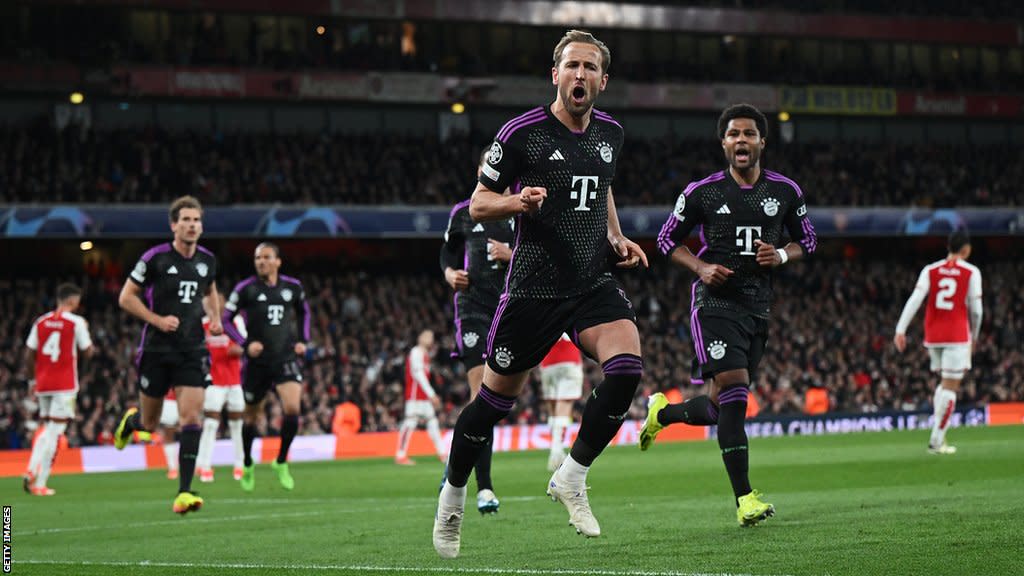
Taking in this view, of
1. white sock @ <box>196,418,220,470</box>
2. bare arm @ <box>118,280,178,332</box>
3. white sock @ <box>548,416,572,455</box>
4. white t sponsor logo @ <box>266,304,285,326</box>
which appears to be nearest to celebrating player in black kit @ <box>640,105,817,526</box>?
bare arm @ <box>118,280,178,332</box>

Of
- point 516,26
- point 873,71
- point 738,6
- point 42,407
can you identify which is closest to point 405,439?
point 42,407

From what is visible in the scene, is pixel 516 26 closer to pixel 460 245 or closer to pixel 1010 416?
pixel 1010 416

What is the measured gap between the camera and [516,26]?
48.2 m

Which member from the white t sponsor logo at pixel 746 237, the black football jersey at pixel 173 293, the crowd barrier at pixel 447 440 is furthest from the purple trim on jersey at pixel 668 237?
the crowd barrier at pixel 447 440

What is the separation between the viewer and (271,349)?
16.9 metres

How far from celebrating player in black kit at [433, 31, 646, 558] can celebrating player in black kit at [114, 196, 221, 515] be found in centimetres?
583

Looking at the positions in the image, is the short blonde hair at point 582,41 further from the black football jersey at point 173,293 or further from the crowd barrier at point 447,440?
the crowd barrier at point 447,440

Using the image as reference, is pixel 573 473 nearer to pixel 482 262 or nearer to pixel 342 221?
pixel 482 262

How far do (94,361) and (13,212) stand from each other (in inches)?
187

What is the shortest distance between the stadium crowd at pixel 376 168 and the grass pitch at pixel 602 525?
20410 millimetres

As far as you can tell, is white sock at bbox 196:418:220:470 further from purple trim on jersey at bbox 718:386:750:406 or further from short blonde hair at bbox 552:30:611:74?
short blonde hair at bbox 552:30:611:74

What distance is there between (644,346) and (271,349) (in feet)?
74.3

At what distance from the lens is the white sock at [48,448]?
1805cm

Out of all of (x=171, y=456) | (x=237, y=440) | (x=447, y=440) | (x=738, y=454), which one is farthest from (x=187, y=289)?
(x=447, y=440)
